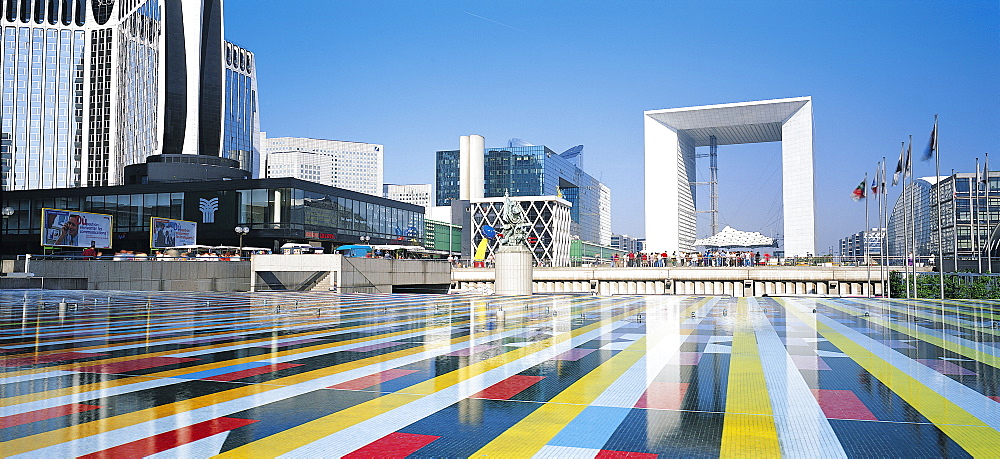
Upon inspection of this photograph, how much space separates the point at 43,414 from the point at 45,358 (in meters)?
4.67

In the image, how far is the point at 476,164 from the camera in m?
196

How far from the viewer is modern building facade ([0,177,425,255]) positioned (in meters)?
73.9

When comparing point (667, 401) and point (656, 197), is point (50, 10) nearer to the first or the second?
point (656, 197)

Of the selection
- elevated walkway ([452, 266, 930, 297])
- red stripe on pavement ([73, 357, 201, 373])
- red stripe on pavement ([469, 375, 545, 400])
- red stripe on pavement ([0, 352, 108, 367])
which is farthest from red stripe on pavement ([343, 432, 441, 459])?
elevated walkway ([452, 266, 930, 297])

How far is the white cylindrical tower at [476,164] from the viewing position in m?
193

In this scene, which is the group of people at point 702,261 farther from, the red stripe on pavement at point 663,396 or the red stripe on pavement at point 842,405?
the red stripe on pavement at point 842,405

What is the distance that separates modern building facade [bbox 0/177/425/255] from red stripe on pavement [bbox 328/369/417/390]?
65.5 m

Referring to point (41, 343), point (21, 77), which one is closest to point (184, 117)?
point (21, 77)

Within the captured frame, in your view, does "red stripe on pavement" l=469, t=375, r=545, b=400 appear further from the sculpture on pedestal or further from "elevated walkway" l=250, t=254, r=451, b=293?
"elevated walkway" l=250, t=254, r=451, b=293

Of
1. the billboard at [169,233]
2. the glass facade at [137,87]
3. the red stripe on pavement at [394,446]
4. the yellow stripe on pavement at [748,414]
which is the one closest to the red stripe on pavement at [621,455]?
the yellow stripe on pavement at [748,414]

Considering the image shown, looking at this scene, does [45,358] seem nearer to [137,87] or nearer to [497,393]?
[497,393]

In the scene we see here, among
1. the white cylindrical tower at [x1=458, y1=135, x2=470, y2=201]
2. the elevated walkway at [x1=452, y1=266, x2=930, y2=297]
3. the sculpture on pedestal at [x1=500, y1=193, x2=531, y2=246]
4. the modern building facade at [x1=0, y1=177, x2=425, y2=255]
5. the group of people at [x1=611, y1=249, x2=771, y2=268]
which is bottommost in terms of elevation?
the elevated walkway at [x1=452, y1=266, x2=930, y2=297]

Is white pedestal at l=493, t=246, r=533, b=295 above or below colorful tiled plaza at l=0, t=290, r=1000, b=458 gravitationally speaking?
above

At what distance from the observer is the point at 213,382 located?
8391mm
